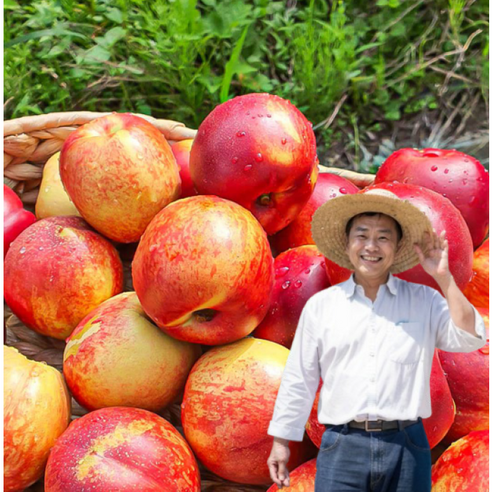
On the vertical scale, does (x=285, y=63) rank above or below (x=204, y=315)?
above

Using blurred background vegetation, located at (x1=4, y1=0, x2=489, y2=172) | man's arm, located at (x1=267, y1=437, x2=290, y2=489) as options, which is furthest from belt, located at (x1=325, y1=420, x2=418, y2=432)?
blurred background vegetation, located at (x1=4, y1=0, x2=489, y2=172)

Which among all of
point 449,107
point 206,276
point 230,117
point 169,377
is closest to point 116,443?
point 169,377

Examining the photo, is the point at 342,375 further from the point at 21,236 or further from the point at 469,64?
the point at 469,64

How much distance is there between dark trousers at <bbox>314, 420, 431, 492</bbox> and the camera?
1024 mm

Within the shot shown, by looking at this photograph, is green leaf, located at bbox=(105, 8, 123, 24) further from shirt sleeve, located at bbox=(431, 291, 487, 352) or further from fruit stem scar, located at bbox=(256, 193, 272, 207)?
shirt sleeve, located at bbox=(431, 291, 487, 352)

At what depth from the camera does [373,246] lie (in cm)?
104

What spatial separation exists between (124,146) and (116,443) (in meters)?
0.74

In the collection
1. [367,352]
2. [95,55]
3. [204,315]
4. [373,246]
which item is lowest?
[204,315]

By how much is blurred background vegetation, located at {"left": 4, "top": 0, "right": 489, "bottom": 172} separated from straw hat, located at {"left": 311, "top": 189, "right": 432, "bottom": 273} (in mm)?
1761

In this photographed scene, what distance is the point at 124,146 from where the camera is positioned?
164 centimetres

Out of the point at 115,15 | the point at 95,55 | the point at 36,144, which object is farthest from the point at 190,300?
the point at 115,15

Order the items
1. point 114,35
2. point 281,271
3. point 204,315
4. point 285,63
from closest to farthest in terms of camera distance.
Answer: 1. point 204,315
2. point 281,271
3. point 114,35
4. point 285,63

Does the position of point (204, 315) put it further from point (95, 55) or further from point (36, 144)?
point (95, 55)

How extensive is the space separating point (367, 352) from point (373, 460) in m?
0.18
